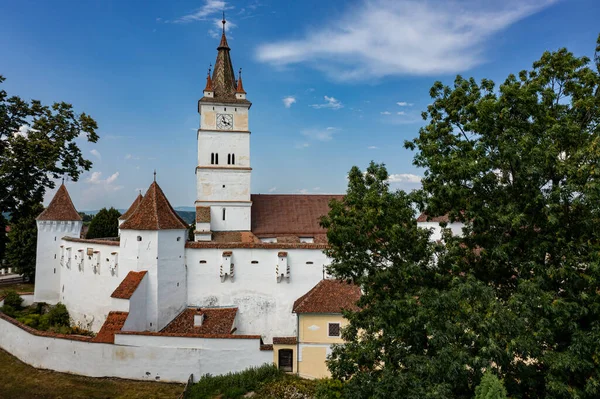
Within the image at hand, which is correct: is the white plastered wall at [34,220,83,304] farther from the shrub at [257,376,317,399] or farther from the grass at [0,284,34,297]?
the shrub at [257,376,317,399]

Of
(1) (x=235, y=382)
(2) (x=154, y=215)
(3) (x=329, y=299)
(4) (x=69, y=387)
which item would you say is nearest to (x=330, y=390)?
(1) (x=235, y=382)

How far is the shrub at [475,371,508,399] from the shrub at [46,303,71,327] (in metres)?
25.5

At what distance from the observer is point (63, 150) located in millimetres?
15422

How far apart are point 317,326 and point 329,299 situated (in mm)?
1630

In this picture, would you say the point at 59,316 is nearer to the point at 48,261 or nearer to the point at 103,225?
the point at 48,261

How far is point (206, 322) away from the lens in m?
22.9

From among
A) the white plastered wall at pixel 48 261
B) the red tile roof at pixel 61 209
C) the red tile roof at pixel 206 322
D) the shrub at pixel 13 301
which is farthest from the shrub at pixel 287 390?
the shrub at pixel 13 301

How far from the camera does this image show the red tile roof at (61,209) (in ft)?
98.2

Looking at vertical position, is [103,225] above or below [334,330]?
above

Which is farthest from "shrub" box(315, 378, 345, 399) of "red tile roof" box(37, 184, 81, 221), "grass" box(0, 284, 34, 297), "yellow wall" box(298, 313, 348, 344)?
"grass" box(0, 284, 34, 297)

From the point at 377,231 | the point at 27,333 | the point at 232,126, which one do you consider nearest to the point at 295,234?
the point at 232,126

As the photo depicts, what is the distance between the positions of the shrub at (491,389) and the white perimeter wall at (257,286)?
1613 cm

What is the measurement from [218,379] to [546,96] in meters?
17.5

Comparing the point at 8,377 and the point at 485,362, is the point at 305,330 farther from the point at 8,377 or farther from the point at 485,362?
the point at 8,377
